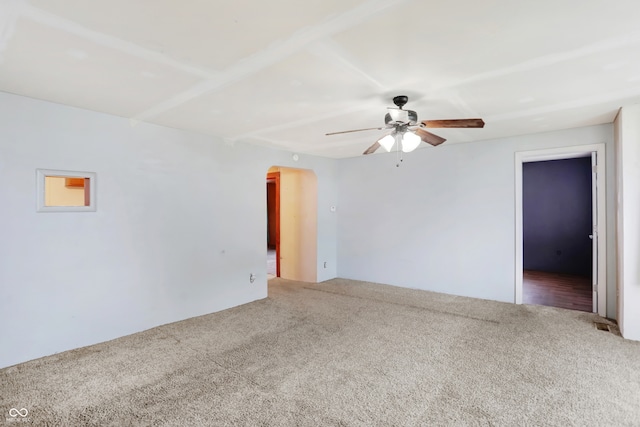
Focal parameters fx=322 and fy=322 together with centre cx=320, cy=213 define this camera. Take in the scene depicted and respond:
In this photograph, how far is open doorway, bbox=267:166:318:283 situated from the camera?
5855 mm

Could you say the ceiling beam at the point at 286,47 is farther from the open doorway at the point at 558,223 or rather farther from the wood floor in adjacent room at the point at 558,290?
the open doorway at the point at 558,223

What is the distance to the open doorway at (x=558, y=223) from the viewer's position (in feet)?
20.3

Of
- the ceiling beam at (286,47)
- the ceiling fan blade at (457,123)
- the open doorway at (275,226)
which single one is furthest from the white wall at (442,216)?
the ceiling beam at (286,47)

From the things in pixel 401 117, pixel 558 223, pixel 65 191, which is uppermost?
pixel 401 117

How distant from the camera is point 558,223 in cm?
652

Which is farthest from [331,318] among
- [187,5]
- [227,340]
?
[187,5]

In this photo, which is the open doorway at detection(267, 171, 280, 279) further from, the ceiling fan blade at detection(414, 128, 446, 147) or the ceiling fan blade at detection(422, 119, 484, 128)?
the ceiling fan blade at detection(422, 119, 484, 128)

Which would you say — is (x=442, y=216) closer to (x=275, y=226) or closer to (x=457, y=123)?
(x=457, y=123)

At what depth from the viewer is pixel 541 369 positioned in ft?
8.51

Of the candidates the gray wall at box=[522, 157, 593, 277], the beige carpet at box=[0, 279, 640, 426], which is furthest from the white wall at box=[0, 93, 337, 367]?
the gray wall at box=[522, 157, 593, 277]

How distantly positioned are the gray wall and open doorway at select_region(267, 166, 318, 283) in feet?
15.3

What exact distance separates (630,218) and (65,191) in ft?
19.6

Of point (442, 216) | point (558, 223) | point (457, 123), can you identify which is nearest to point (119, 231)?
point (457, 123)

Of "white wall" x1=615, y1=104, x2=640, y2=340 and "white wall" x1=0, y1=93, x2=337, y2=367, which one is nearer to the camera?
"white wall" x1=0, y1=93, x2=337, y2=367
